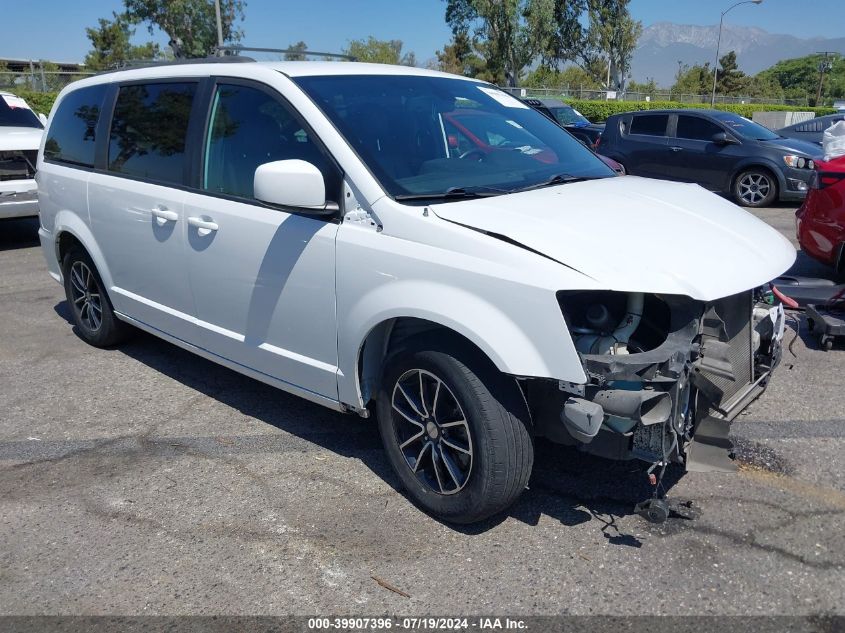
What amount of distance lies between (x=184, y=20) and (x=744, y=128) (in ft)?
149

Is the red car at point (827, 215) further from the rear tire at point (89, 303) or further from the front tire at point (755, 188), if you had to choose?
the front tire at point (755, 188)

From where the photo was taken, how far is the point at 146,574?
3.01 m

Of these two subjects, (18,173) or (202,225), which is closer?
(202,225)

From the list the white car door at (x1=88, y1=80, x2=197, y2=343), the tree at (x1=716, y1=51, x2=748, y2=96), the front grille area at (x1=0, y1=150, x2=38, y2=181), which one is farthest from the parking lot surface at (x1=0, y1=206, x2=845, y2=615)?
the tree at (x1=716, y1=51, x2=748, y2=96)

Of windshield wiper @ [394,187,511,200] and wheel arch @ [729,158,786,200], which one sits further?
wheel arch @ [729,158,786,200]

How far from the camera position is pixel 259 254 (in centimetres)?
365

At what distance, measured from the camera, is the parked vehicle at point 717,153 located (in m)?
11.5

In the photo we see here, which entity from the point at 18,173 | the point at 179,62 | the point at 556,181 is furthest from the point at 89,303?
the point at 18,173

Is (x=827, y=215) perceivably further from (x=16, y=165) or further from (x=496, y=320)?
(x=16, y=165)

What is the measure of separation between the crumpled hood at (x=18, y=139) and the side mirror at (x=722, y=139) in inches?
390

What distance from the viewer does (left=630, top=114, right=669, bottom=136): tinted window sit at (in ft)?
42.2

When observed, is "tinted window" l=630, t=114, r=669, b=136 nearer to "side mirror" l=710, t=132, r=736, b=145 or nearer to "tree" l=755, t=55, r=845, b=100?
"side mirror" l=710, t=132, r=736, b=145

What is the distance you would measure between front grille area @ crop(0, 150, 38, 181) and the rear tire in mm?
4621

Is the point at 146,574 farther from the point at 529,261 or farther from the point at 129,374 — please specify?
the point at 129,374
